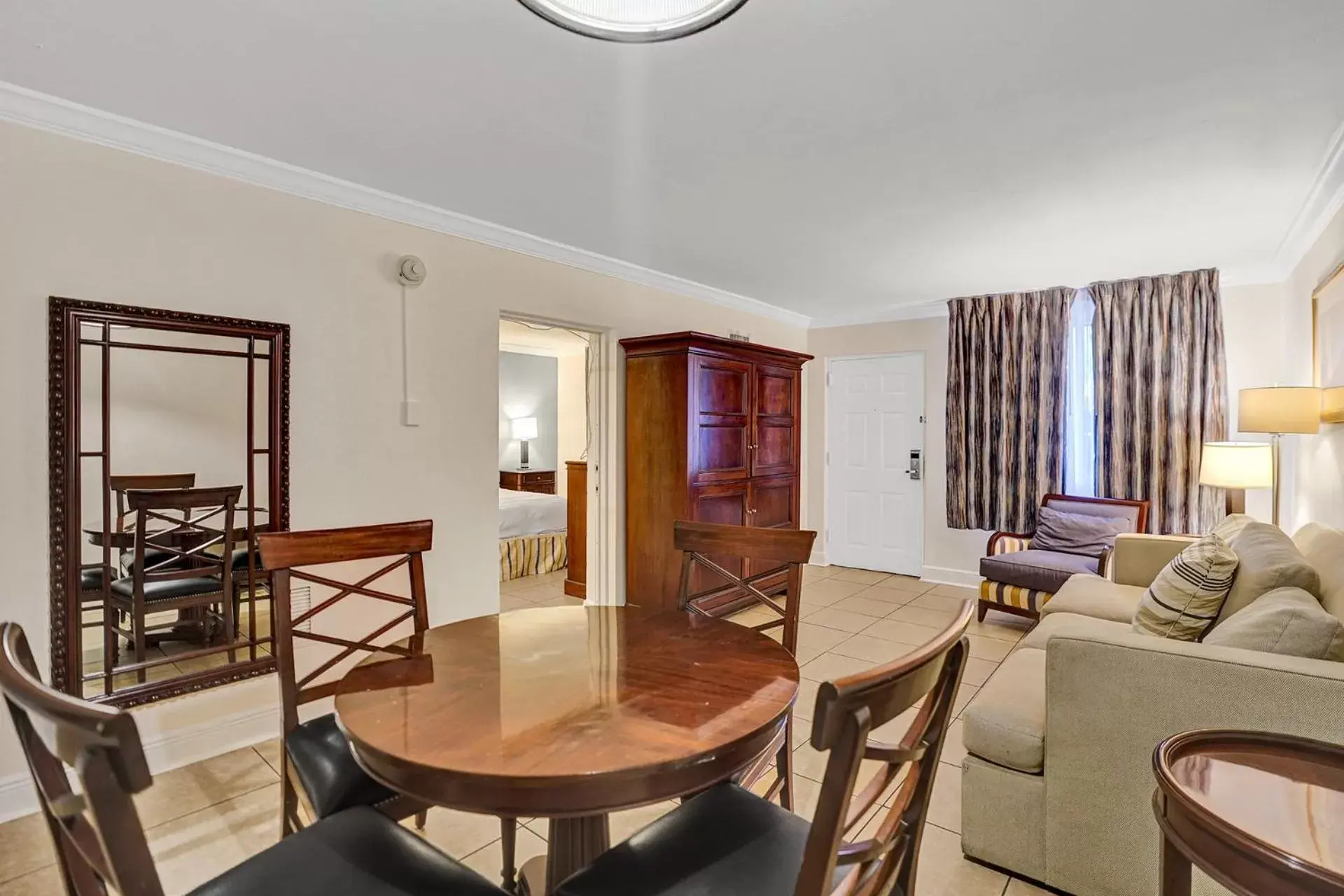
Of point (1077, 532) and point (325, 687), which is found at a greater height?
point (1077, 532)

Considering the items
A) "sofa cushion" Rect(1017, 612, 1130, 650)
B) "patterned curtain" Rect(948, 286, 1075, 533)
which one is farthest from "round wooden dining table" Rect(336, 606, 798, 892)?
"patterned curtain" Rect(948, 286, 1075, 533)

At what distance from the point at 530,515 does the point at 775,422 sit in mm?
2286

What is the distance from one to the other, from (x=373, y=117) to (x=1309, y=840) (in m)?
2.92

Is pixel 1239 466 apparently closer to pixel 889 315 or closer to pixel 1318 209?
pixel 1318 209

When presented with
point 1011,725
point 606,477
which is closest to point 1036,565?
point 1011,725

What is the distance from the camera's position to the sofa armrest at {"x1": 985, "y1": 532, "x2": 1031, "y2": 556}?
4.65 meters

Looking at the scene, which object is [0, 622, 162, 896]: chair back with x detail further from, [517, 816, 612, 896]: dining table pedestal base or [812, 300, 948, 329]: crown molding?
[812, 300, 948, 329]: crown molding

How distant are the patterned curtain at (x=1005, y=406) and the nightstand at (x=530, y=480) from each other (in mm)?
4736

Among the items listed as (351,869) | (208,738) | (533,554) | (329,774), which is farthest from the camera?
(533,554)

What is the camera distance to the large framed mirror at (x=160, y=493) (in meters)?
2.27

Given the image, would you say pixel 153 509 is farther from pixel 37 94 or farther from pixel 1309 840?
pixel 1309 840

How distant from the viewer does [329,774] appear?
5.08ft

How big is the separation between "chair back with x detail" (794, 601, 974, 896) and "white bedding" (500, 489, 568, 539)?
4.66m

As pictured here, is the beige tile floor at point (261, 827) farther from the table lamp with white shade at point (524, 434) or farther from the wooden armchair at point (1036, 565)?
the table lamp with white shade at point (524, 434)
